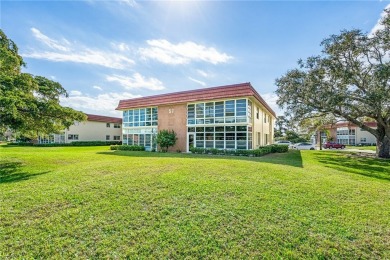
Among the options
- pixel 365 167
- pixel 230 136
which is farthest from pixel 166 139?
pixel 365 167

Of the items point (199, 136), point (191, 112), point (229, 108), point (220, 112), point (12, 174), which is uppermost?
point (229, 108)

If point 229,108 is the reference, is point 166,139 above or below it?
below

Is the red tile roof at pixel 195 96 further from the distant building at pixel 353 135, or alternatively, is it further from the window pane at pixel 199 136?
the distant building at pixel 353 135

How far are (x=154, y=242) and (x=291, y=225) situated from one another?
3046 millimetres

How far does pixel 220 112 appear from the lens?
2059 cm

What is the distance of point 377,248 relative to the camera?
3996 mm

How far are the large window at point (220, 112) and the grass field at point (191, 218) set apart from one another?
12.0 m

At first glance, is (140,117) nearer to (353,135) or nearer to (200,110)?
(200,110)

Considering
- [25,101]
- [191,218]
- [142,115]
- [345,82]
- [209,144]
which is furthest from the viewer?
[142,115]

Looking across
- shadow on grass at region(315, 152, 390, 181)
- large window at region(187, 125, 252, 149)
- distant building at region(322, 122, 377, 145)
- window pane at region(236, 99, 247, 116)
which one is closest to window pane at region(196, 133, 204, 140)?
large window at region(187, 125, 252, 149)

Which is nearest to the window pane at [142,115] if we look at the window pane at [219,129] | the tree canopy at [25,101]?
the window pane at [219,129]

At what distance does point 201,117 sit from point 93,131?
25.9 m

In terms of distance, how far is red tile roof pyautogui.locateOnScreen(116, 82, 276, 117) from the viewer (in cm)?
1936

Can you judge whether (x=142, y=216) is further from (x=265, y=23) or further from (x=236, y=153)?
(x=236, y=153)
